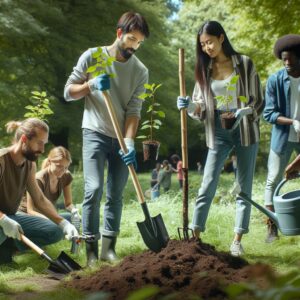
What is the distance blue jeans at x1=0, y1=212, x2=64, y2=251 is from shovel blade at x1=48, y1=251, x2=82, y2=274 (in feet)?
1.70

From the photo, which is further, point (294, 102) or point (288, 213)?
point (294, 102)

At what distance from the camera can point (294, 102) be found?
4.96 m

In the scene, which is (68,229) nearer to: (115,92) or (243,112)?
(115,92)

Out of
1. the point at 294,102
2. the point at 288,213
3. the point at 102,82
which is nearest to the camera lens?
the point at 288,213

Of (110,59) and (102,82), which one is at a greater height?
(110,59)

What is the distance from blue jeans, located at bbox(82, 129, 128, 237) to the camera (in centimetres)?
427

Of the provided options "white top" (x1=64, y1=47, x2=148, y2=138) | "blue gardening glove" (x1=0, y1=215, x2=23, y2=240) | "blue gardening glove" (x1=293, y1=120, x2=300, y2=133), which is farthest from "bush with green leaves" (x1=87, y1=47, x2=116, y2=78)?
"blue gardening glove" (x1=293, y1=120, x2=300, y2=133)

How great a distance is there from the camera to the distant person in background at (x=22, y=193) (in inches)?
168

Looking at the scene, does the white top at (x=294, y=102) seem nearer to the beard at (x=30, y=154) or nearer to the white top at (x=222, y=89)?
the white top at (x=222, y=89)

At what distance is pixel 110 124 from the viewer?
429 centimetres

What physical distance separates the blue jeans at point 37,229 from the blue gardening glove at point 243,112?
5.38 feet

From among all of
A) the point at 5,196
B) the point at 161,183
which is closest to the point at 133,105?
the point at 5,196

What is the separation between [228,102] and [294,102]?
80cm

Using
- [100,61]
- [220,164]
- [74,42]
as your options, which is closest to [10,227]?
[100,61]
